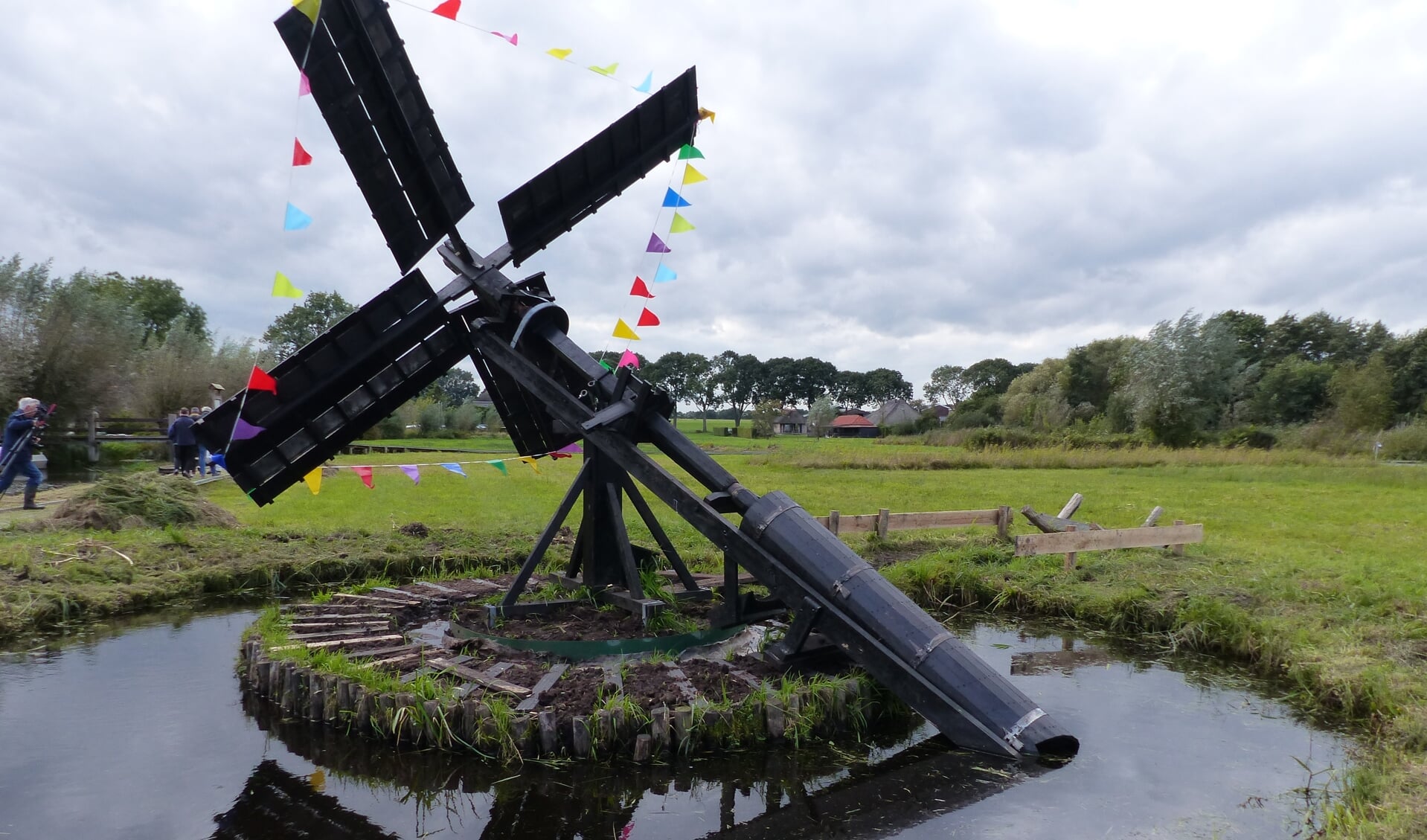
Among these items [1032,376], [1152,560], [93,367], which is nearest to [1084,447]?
[1152,560]

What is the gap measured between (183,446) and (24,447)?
309 inches

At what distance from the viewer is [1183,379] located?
53062 millimetres

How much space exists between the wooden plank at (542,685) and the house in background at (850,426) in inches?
4638

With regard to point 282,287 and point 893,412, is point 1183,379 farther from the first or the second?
point 893,412

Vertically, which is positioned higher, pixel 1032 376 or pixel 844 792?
pixel 1032 376

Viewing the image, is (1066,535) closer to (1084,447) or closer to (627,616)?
(627,616)

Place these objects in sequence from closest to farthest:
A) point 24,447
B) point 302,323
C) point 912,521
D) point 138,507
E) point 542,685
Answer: point 542,685 → point 912,521 → point 138,507 → point 24,447 → point 302,323

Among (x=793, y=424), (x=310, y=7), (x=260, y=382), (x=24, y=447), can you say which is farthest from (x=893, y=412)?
(x=310, y=7)

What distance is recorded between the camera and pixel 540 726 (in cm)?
630

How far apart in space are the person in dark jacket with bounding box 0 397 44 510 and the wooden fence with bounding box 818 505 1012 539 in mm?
15993

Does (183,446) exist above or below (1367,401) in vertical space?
below

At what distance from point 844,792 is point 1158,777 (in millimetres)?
2476

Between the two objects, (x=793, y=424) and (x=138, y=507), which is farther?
(x=793, y=424)

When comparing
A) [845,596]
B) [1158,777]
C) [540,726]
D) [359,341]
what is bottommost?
→ [1158,777]
